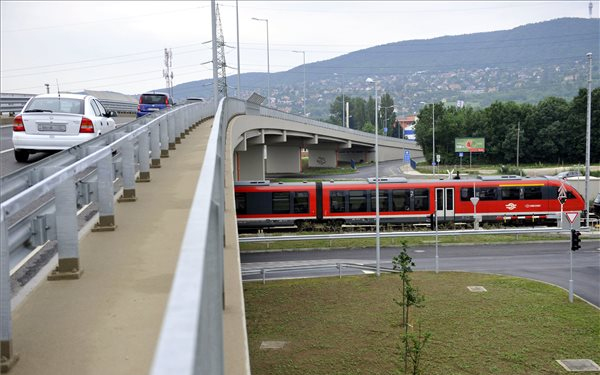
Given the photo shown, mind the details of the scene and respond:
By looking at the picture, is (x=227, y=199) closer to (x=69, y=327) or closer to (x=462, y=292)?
(x=69, y=327)

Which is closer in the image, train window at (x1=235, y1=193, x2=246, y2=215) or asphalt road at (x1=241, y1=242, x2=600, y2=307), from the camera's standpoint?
asphalt road at (x1=241, y1=242, x2=600, y2=307)

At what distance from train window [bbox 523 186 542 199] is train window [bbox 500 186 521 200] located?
38 cm

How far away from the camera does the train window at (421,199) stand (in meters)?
37.6

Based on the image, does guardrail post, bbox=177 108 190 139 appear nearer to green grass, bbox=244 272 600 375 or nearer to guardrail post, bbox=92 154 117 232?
green grass, bbox=244 272 600 375

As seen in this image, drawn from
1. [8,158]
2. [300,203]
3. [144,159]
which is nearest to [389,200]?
[300,203]

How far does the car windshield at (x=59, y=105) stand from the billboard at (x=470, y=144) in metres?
79.8

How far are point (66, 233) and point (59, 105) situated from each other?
9575 millimetres

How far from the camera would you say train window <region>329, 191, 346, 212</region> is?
3756 cm

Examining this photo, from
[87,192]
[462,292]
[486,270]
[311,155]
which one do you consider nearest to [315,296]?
[462,292]

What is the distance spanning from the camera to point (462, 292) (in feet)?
76.5

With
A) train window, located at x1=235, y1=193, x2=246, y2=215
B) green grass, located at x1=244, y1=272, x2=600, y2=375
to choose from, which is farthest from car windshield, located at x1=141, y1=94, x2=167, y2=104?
green grass, located at x1=244, y1=272, x2=600, y2=375

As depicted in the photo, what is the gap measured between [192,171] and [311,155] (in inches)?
3678

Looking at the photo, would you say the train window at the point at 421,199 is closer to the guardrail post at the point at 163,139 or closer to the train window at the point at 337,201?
the train window at the point at 337,201

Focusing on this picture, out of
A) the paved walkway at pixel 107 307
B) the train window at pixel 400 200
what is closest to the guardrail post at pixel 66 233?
the paved walkway at pixel 107 307
